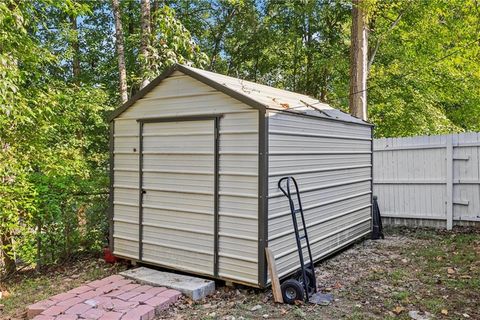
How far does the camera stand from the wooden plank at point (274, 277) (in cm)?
365

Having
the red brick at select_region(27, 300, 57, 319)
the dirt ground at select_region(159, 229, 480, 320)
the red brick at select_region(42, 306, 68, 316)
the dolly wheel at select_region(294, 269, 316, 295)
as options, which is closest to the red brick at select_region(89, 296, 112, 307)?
the red brick at select_region(42, 306, 68, 316)

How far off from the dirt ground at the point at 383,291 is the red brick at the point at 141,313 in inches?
4.5

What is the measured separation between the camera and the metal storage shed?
12.5ft

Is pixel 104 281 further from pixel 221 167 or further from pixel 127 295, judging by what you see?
pixel 221 167

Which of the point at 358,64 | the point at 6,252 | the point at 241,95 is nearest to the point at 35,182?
the point at 6,252

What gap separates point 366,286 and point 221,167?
1980mm

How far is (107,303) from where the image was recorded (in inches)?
143

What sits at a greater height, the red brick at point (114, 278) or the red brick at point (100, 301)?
the red brick at point (114, 278)

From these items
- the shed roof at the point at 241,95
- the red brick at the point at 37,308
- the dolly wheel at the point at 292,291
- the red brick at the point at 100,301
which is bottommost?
the red brick at the point at 37,308

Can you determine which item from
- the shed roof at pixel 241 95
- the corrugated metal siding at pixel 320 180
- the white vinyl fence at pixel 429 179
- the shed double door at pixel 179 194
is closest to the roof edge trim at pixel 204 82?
the shed roof at pixel 241 95

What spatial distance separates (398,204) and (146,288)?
4.96 meters

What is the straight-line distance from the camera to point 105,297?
3.79 metres

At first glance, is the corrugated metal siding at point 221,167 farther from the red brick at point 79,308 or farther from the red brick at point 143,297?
the red brick at point 79,308

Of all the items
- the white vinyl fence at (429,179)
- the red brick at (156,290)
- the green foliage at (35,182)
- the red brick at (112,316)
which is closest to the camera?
the red brick at (112,316)
